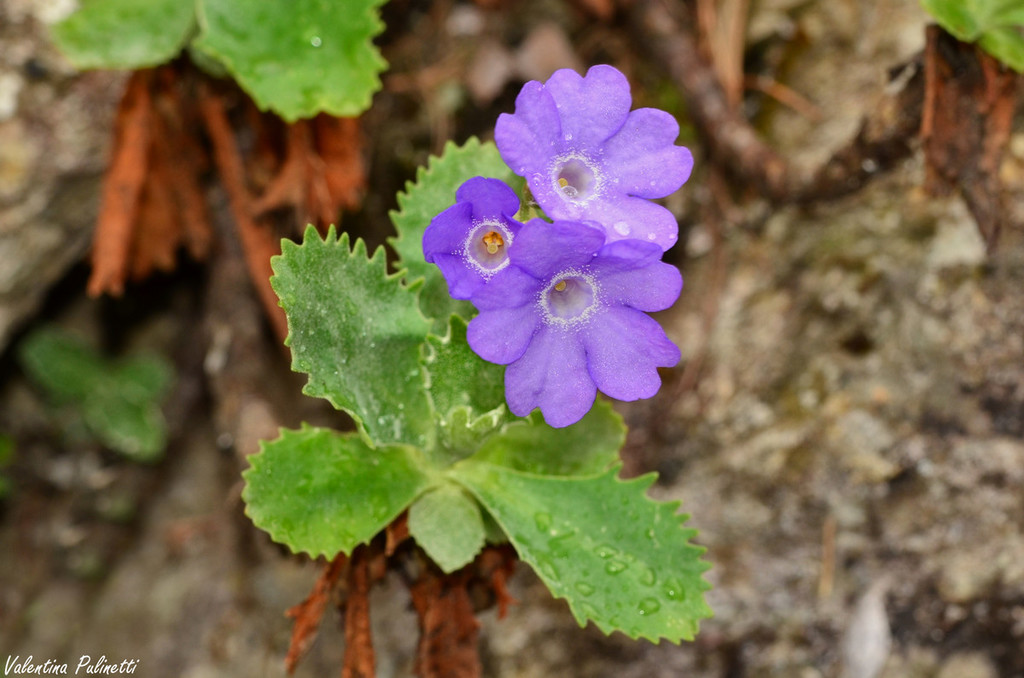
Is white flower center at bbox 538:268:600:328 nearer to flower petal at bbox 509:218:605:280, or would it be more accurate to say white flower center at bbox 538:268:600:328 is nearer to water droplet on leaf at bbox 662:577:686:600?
flower petal at bbox 509:218:605:280

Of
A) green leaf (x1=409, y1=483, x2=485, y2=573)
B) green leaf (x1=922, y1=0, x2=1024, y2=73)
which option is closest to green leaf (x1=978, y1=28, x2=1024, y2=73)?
green leaf (x1=922, y1=0, x2=1024, y2=73)

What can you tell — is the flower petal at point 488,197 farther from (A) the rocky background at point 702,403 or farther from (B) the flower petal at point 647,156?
(A) the rocky background at point 702,403

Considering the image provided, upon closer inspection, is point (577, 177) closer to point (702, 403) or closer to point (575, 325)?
point (575, 325)

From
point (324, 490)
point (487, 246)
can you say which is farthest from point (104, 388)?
point (487, 246)

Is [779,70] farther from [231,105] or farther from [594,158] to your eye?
[231,105]

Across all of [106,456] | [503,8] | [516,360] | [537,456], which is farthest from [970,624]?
[106,456]

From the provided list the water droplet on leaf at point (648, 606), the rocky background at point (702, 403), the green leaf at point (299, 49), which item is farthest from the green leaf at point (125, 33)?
the water droplet on leaf at point (648, 606)

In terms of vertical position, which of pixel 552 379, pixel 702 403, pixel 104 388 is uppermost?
pixel 552 379
